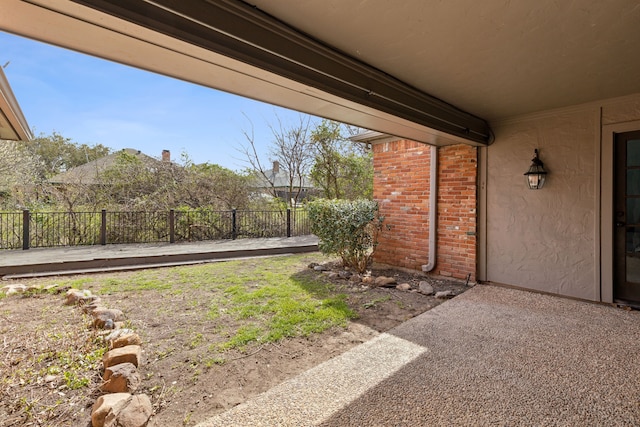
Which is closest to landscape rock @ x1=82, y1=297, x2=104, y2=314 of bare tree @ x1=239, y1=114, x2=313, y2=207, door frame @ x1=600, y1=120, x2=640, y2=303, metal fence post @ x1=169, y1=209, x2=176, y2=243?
metal fence post @ x1=169, y1=209, x2=176, y2=243

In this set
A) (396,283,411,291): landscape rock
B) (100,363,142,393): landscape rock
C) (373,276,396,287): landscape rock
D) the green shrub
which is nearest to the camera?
(100,363,142,393): landscape rock

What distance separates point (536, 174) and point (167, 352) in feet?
15.8

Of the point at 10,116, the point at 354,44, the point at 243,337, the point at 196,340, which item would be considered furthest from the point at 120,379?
the point at 10,116

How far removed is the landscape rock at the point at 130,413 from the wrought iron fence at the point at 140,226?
7080 mm

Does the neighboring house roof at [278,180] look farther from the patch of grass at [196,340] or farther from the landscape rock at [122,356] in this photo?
the landscape rock at [122,356]

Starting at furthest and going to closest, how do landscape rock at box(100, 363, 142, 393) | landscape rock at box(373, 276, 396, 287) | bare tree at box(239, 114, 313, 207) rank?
bare tree at box(239, 114, 313, 207), landscape rock at box(373, 276, 396, 287), landscape rock at box(100, 363, 142, 393)

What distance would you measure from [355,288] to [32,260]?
19.9ft

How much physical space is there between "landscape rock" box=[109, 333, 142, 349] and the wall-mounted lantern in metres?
4.99

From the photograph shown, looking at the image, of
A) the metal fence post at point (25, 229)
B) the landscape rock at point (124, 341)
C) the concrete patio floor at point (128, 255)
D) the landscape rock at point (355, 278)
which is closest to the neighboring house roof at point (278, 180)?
the concrete patio floor at point (128, 255)

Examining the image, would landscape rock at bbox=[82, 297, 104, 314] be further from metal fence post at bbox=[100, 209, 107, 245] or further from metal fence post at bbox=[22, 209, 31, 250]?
metal fence post at bbox=[22, 209, 31, 250]

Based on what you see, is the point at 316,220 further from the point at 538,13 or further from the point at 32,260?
the point at 32,260

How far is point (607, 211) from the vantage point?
11.4 feet

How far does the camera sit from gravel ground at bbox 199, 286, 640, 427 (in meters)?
1.69

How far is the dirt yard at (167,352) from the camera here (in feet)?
5.96
